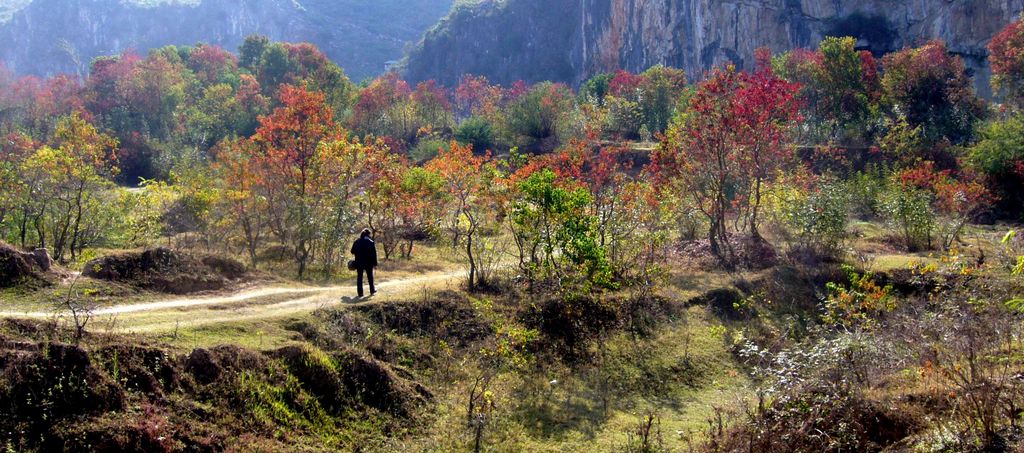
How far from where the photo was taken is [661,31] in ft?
228

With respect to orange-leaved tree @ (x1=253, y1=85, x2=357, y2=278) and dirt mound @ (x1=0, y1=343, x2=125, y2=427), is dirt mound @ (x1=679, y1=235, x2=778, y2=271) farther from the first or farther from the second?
dirt mound @ (x1=0, y1=343, x2=125, y2=427)

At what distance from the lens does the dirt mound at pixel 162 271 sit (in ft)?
35.7

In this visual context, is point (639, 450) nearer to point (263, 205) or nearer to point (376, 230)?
point (376, 230)

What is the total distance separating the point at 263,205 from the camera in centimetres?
1745

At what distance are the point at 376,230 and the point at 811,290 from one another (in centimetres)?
1051

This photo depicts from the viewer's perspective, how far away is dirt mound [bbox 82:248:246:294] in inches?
428

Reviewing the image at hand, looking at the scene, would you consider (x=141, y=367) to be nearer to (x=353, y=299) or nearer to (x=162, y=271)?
(x=353, y=299)

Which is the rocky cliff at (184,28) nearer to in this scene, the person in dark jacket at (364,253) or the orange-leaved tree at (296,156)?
the orange-leaved tree at (296,156)

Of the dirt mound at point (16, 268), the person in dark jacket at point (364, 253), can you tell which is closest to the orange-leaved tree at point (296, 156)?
the person in dark jacket at point (364, 253)

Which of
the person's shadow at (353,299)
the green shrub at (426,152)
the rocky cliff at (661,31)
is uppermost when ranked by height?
the rocky cliff at (661,31)

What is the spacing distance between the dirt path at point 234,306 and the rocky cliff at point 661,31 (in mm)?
41914

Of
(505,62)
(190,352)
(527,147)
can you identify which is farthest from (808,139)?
(505,62)

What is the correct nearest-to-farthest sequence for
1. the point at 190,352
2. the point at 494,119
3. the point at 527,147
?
the point at 190,352 < the point at 527,147 < the point at 494,119

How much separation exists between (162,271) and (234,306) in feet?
6.31
